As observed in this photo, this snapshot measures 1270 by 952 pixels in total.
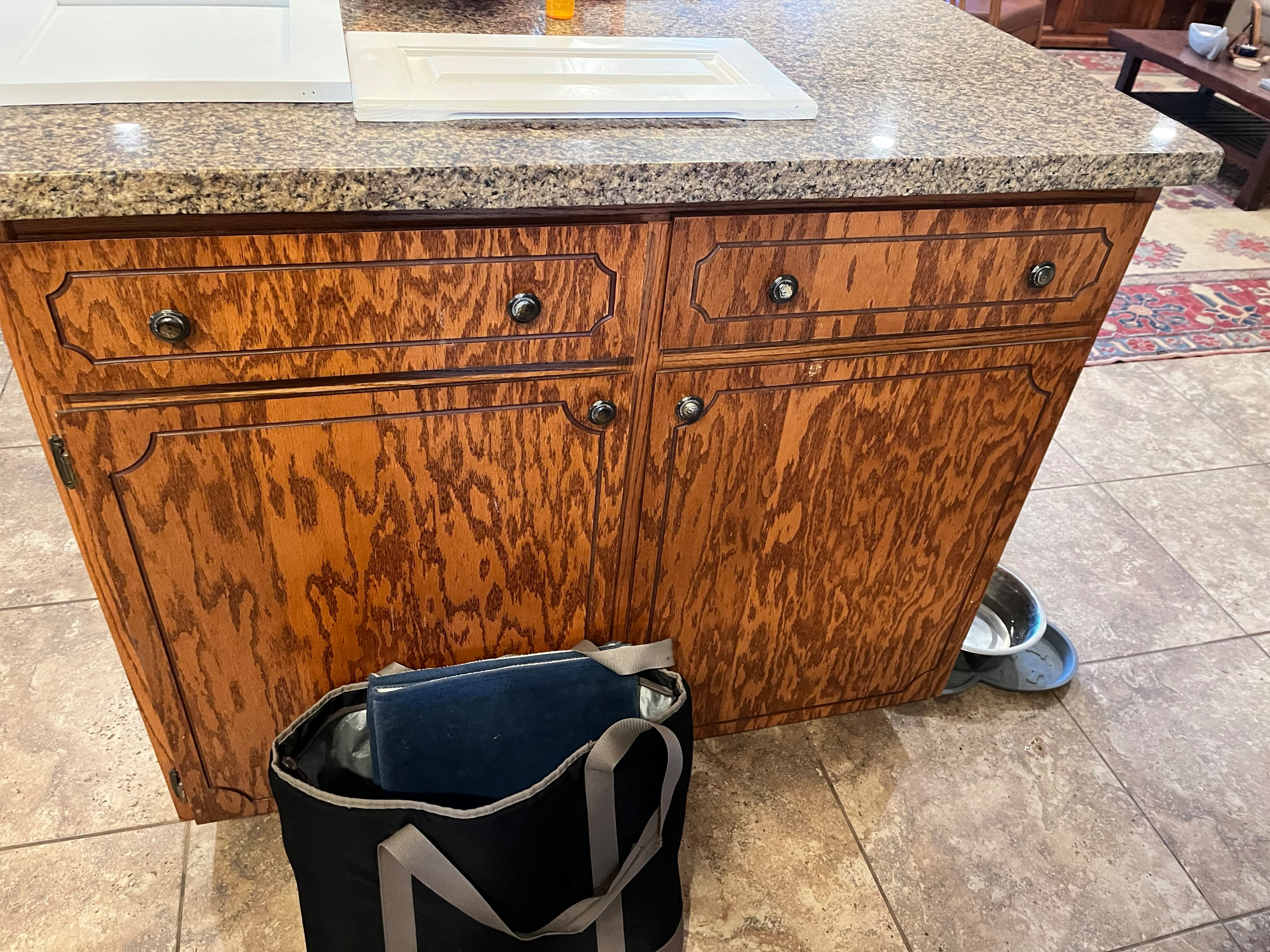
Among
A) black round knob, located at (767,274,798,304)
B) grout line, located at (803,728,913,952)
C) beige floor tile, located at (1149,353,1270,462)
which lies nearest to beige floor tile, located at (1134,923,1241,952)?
grout line, located at (803,728,913,952)

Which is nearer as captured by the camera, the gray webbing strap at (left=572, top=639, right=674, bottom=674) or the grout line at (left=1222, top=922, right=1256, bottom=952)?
the gray webbing strap at (left=572, top=639, right=674, bottom=674)

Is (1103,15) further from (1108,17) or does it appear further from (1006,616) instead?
(1006,616)

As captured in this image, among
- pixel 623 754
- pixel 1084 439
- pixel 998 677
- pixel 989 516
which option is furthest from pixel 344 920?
pixel 1084 439

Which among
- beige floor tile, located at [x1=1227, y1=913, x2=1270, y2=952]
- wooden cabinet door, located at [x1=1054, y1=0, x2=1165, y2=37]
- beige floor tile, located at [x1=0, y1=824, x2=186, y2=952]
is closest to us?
beige floor tile, located at [x1=0, y1=824, x2=186, y2=952]

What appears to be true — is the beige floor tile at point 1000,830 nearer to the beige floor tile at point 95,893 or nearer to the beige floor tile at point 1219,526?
the beige floor tile at point 1219,526

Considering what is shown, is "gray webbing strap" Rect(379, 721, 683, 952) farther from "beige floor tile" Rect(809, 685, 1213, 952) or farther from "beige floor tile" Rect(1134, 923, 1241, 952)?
"beige floor tile" Rect(1134, 923, 1241, 952)

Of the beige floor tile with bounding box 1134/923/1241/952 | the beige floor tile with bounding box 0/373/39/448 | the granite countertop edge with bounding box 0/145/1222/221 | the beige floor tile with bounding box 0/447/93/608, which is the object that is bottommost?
the beige floor tile with bounding box 0/373/39/448

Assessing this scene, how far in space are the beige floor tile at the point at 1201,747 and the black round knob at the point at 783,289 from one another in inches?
40.2

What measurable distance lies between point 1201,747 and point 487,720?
118cm

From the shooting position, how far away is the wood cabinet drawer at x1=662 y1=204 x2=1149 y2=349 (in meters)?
0.91

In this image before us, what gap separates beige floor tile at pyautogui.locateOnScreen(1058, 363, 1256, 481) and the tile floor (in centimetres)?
39

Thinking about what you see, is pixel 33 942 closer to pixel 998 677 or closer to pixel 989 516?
pixel 989 516

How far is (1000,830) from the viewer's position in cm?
138

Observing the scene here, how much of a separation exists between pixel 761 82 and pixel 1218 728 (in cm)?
131
